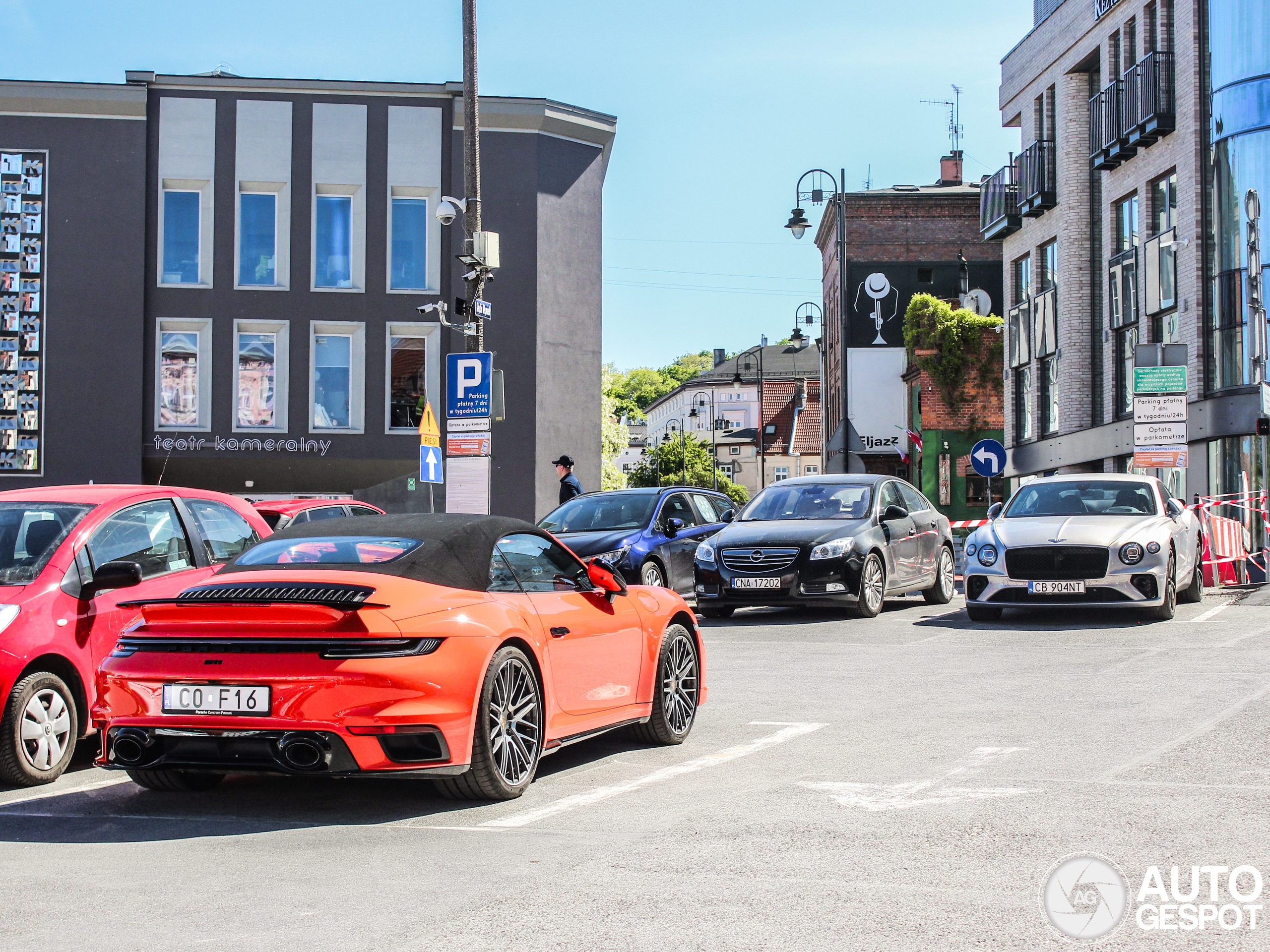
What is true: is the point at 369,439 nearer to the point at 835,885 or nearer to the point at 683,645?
the point at 683,645

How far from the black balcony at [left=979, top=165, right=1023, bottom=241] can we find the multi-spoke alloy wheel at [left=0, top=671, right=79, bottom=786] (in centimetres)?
3751

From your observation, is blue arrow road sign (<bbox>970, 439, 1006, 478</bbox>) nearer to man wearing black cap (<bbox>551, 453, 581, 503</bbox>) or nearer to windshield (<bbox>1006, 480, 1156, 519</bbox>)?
man wearing black cap (<bbox>551, 453, 581, 503</bbox>)

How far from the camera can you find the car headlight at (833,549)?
16188 mm

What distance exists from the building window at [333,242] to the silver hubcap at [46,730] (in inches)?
1209

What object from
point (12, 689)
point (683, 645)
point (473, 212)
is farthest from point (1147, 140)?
point (12, 689)

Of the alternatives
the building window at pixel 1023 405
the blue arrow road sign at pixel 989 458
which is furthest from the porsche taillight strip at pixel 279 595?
the building window at pixel 1023 405

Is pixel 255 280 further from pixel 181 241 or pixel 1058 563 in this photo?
pixel 1058 563

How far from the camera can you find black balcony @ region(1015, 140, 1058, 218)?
39062mm

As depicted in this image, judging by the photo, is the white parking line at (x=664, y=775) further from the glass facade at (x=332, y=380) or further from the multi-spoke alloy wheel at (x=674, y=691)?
the glass facade at (x=332, y=380)

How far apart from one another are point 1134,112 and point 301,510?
2310 cm

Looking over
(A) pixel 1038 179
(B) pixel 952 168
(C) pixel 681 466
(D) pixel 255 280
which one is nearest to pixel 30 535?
(D) pixel 255 280

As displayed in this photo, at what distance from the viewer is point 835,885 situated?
4.93 m

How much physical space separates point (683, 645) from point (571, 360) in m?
30.7

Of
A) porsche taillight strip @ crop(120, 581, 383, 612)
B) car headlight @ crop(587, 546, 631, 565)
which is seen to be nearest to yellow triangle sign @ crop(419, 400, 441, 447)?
car headlight @ crop(587, 546, 631, 565)
